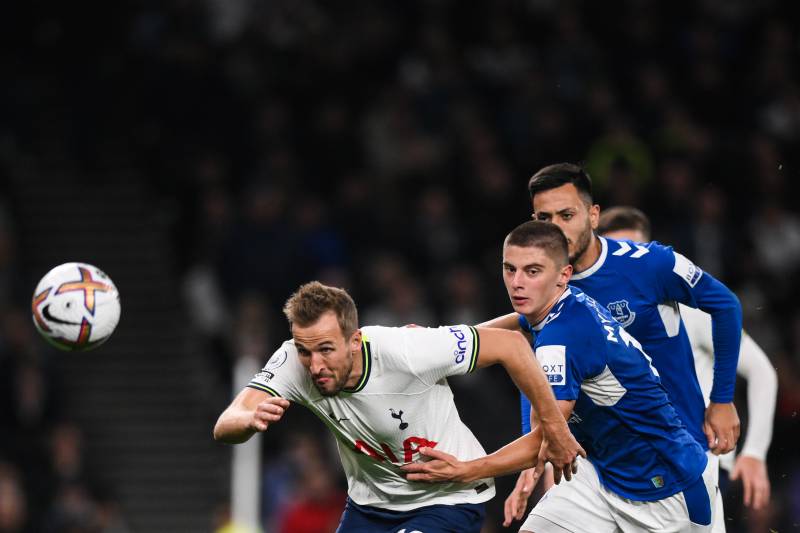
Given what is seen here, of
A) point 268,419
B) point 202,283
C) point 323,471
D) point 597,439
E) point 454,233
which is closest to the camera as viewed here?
point 268,419

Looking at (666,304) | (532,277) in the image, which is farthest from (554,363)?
(666,304)

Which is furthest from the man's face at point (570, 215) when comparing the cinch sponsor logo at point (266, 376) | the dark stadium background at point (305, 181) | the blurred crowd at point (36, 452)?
the blurred crowd at point (36, 452)

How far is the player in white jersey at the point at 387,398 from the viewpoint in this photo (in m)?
5.71

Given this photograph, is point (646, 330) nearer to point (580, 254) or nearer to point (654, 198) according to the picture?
point (580, 254)

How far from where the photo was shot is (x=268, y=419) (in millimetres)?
5441

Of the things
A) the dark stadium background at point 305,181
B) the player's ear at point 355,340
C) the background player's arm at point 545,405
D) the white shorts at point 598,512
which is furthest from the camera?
the dark stadium background at point 305,181

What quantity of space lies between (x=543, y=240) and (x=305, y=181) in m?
8.35

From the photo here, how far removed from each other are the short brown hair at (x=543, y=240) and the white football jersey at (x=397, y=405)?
1.54 ft

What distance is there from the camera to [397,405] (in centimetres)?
598

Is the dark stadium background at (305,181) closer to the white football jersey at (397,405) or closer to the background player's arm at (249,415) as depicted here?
the white football jersey at (397,405)

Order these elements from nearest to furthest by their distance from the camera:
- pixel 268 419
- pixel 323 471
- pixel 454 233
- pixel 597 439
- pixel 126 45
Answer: pixel 268 419
pixel 597 439
pixel 323 471
pixel 454 233
pixel 126 45

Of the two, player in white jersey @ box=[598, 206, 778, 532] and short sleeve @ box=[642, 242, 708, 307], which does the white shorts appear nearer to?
player in white jersey @ box=[598, 206, 778, 532]

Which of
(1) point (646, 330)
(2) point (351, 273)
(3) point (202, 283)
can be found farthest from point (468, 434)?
(3) point (202, 283)

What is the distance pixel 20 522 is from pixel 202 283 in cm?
334
